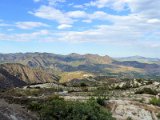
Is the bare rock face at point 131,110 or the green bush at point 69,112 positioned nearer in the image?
the green bush at point 69,112

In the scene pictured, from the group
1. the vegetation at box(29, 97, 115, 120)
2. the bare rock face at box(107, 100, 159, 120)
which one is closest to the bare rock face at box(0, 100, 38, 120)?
the vegetation at box(29, 97, 115, 120)

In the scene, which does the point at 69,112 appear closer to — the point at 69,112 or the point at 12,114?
the point at 69,112

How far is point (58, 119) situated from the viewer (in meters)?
27.8

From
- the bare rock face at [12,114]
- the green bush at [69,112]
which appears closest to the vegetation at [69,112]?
the green bush at [69,112]

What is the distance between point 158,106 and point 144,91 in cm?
1637

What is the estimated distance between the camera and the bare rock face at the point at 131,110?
123ft

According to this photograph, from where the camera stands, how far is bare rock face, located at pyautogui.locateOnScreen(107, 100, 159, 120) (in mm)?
37500

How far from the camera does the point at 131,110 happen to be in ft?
127

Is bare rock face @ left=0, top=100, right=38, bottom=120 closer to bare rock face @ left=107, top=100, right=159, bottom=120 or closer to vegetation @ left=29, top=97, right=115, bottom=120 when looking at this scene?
vegetation @ left=29, top=97, right=115, bottom=120

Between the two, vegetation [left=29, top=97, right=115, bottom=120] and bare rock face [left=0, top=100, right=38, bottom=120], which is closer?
bare rock face [left=0, top=100, right=38, bottom=120]

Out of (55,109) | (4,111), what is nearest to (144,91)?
(55,109)

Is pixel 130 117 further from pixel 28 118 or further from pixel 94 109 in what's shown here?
pixel 28 118

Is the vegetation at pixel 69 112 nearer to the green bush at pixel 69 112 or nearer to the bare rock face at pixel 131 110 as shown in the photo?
the green bush at pixel 69 112

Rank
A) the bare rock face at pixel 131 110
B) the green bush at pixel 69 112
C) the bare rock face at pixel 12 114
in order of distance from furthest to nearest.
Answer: the bare rock face at pixel 131 110 → the green bush at pixel 69 112 → the bare rock face at pixel 12 114
